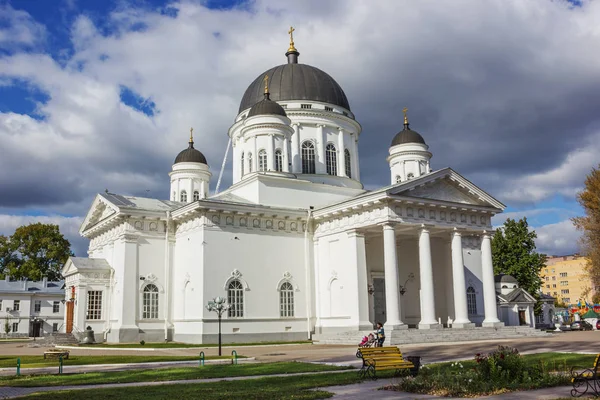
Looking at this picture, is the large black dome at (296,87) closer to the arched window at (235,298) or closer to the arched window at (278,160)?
the arched window at (278,160)

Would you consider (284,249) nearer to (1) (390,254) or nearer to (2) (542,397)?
(1) (390,254)

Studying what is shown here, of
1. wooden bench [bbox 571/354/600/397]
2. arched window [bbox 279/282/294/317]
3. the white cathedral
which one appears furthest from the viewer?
arched window [bbox 279/282/294/317]

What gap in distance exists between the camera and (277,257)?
34062 millimetres

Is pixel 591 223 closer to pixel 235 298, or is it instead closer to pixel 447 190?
pixel 447 190

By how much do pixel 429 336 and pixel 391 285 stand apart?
3.13 meters

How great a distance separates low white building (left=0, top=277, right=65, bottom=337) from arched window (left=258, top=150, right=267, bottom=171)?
39505 mm

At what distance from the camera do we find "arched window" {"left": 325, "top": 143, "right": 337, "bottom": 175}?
41875 millimetres

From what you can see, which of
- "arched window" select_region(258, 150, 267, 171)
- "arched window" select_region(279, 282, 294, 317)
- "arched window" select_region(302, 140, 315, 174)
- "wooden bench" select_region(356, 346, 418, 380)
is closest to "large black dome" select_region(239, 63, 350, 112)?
"arched window" select_region(302, 140, 315, 174)

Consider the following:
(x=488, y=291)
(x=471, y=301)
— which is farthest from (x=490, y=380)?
(x=471, y=301)

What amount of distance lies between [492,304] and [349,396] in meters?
24.7

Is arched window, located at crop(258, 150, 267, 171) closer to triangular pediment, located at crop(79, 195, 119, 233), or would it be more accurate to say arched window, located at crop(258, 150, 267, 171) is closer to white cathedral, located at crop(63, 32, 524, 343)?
white cathedral, located at crop(63, 32, 524, 343)

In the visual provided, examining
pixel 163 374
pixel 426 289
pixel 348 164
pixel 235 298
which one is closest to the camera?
pixel 163 374

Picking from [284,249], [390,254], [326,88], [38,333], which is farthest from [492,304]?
[38,333]

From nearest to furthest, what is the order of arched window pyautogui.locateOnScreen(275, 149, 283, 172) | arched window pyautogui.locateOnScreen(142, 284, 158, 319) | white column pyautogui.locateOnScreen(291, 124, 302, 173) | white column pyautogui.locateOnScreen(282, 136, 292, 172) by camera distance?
arched window pyautogui.locateOnScreen(142, 284, 158, 319) → arched window pyautogui.locateOnScreen(275, 149, 283, 172) → white column pyautogui.locateOnScreen(282, 136, 292, 172) → white column pyautogui.locateOnScreen(291, 124, 302, 173)
